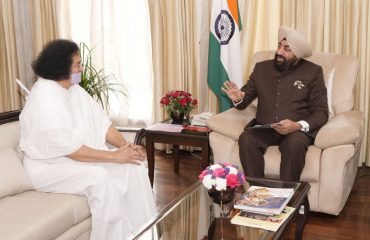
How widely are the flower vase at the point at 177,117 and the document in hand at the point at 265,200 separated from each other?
136cm

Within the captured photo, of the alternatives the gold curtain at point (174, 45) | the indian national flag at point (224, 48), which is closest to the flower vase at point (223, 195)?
the indian national flag at point (224, 48)

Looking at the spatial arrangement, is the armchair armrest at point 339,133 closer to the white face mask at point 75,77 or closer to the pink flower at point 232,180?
the pink flower at point 232,180

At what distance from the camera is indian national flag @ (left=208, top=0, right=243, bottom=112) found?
404cm

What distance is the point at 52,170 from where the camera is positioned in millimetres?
2498

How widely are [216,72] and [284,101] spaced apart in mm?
1032

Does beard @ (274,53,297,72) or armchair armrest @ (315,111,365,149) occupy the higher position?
beard @ (274,53,297,72)

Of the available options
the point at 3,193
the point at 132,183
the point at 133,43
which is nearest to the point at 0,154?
the point at 3,193

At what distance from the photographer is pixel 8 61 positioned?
5.25 meters

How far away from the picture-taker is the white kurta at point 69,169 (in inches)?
96.1

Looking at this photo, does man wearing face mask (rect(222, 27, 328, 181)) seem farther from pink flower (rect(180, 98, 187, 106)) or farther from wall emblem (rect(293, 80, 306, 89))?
pink flower (rect(180, 98, 187, 106))

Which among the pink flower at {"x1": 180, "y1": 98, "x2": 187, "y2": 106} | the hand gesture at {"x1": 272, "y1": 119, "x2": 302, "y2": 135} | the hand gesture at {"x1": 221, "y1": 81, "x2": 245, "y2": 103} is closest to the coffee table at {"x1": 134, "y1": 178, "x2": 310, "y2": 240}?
the hand gesture at {"x1": 272, "y1": 119, "x2": 302, "y2": 135}

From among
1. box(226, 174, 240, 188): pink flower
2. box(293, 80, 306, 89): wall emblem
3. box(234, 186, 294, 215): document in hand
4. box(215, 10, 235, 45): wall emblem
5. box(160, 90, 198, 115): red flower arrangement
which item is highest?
box(215, 10, 235, 45): wall emblem

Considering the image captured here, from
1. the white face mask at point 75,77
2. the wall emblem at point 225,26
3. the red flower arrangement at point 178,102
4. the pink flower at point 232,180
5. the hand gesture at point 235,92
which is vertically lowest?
the pink flower at point 232,180

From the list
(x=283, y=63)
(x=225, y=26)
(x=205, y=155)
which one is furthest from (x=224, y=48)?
(x=205, y=155)
